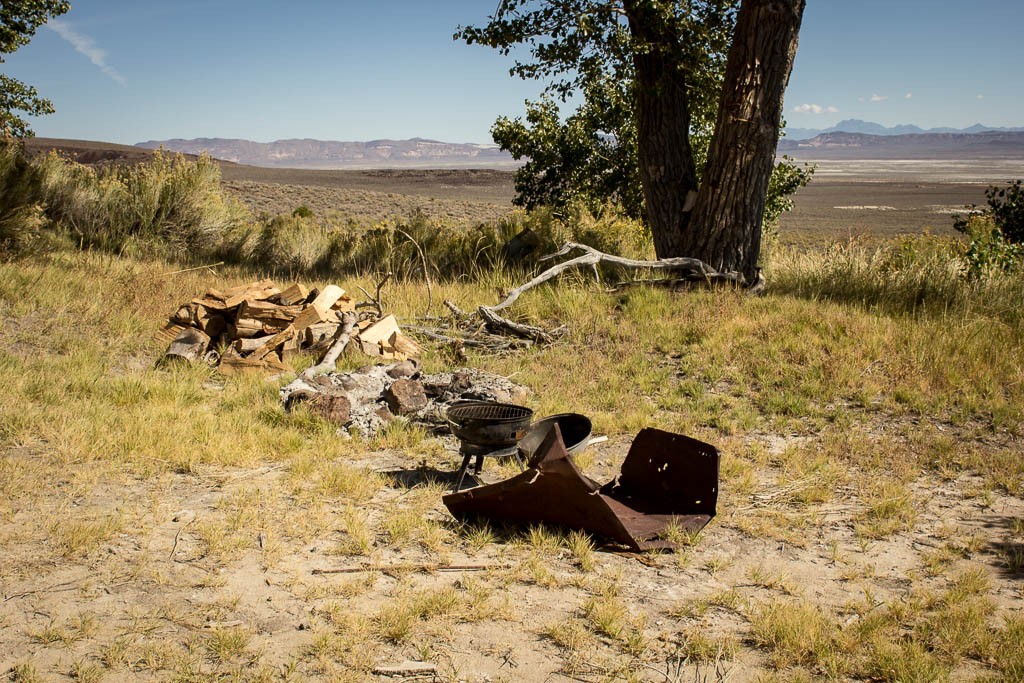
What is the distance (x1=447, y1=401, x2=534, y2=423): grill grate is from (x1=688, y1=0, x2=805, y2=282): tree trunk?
5131 mm

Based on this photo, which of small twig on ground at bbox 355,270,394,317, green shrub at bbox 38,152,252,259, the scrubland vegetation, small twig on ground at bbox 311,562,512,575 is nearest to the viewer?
the scrubland vegetation

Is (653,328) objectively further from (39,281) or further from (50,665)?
(39,281)

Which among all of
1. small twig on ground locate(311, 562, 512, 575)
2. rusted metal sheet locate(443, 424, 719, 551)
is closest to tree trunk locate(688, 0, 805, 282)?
rusted metal sheet locate(443, 424, 719, 551)

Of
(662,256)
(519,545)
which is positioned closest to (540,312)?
(662,256)

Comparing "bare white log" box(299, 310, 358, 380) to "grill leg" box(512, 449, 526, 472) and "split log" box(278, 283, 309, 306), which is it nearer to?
"split log" box(278, 283, 309, 306)

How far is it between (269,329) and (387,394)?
254 centimetres

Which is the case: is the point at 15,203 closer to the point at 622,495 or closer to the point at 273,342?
the point at 273,342

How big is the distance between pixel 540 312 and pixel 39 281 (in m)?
6.36

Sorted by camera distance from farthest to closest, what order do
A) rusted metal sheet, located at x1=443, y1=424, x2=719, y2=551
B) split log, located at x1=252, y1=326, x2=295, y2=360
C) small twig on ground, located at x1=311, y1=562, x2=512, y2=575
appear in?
split log, located at x1=252, y1=326, x2=295, y2=360 < rusted metal sheet, located at x1=443, y1=424, x2=719, y2=551 < small twig on ground, located at x1=311, y1=562, x2=512, y2=575

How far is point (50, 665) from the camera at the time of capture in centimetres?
302

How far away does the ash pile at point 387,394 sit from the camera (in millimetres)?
6066

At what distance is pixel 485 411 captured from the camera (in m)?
5.48

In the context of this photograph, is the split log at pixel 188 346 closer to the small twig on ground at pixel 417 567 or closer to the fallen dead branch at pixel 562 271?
the fallen dead branch at pixel 562 271

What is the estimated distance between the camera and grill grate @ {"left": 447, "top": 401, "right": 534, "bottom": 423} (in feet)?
17.5
